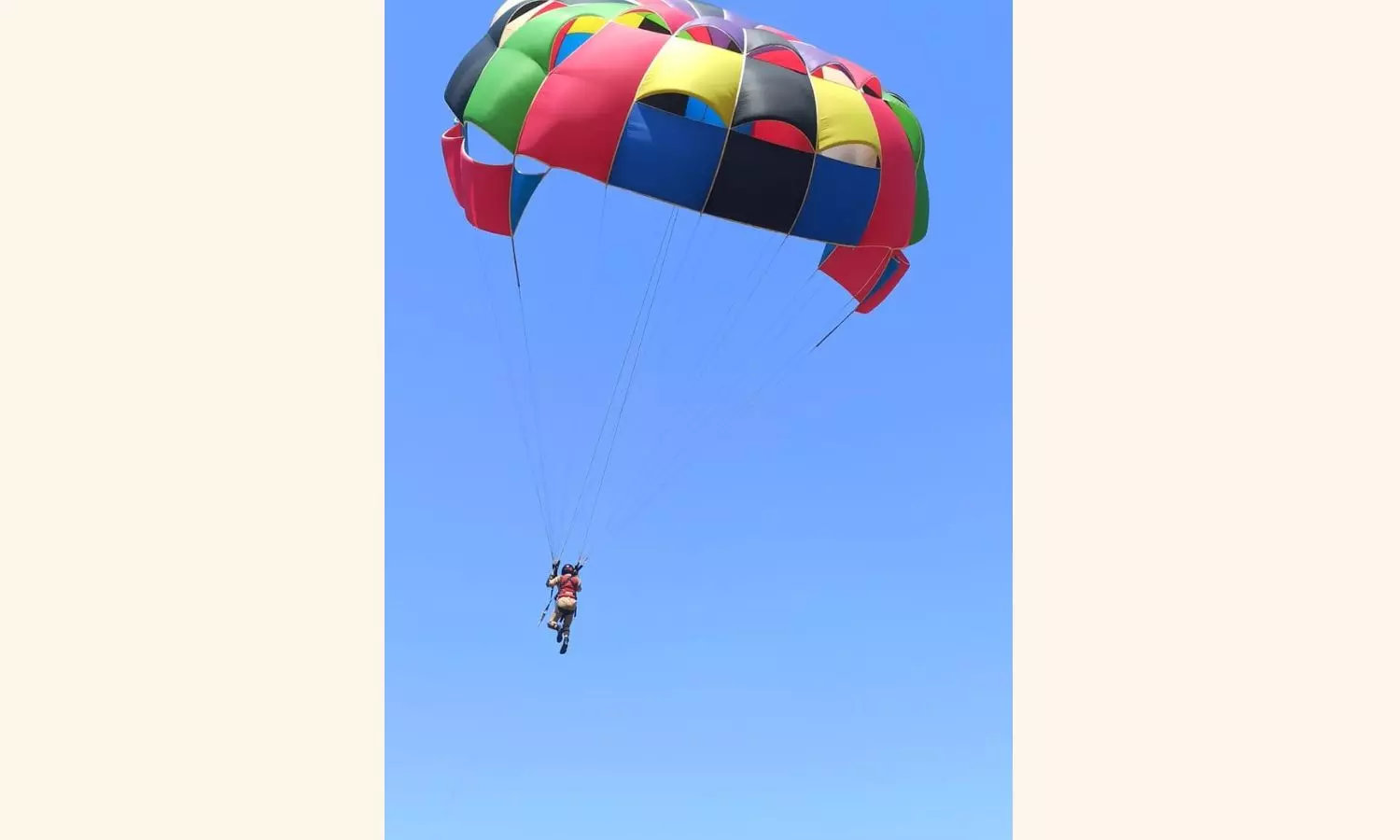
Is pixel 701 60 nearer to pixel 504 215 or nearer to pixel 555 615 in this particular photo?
pixel 504 215

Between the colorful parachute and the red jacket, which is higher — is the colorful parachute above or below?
above

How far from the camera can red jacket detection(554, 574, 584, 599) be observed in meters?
18.3

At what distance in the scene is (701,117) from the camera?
1869 cm

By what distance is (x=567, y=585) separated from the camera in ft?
60.2

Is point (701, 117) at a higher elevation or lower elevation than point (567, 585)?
higher

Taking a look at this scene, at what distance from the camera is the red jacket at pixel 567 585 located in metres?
18.3

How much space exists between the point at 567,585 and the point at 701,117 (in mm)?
6010

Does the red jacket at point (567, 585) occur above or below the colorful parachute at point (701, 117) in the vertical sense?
below

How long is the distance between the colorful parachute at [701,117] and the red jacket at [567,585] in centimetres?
455

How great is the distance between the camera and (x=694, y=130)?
57.5ft

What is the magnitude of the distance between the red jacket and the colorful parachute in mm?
4553

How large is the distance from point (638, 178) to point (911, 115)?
13.2 feet

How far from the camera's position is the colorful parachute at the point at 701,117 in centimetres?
1739

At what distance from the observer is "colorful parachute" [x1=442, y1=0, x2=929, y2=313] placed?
17391 mm
